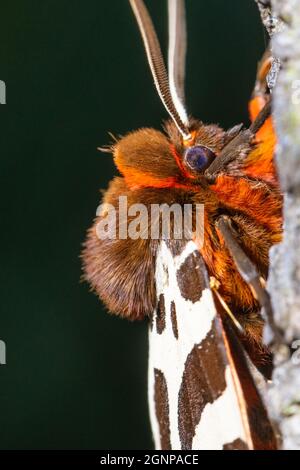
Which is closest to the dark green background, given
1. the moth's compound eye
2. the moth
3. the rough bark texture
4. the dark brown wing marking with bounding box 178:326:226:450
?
the moth

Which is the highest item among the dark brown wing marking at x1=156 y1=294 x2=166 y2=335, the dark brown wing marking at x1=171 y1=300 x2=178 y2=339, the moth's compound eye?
the moth's compound eye

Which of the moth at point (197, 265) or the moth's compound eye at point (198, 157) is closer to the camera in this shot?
the moth at point (197, 265)

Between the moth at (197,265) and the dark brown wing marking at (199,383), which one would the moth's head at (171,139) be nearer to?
the moth at (197,265)

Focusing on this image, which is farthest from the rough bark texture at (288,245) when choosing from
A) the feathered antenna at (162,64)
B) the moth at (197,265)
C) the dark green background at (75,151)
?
the dark green background at (75,151)

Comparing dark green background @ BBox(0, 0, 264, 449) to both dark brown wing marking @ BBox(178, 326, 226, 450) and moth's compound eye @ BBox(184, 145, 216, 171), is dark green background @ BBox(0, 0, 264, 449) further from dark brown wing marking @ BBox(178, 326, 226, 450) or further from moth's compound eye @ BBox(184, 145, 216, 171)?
dark brown wing marking @ BBox(178, 326, 226, 450)

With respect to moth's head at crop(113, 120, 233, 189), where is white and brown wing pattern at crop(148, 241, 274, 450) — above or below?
below

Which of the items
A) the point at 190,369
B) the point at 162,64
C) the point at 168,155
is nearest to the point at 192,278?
the point at 190,369
